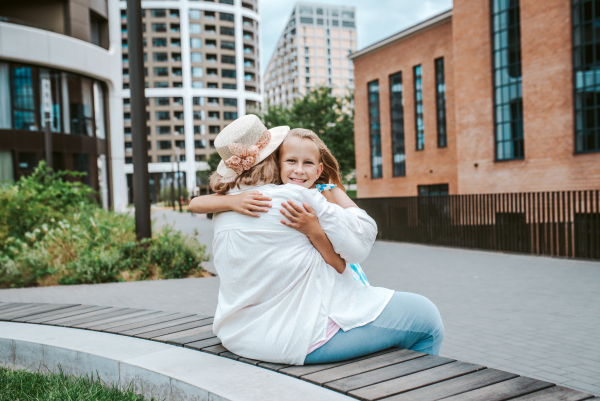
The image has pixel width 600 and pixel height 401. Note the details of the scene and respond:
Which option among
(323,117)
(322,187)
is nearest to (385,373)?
(322,187)

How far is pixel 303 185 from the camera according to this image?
2492mm

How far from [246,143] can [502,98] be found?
69.5 ft

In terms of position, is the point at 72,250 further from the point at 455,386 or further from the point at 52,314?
the point at 455,386

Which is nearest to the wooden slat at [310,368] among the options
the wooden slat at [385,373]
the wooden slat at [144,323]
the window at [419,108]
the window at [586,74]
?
the wooden slat at [385,373]

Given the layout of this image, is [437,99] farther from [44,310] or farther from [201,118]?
[201,118]

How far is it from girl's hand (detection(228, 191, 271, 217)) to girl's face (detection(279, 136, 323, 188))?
193 millimetres

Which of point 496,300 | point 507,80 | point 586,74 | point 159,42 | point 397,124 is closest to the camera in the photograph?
point 496,300

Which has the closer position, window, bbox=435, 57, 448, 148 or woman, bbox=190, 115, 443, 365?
woman, bbox=190, 115, 443, 365

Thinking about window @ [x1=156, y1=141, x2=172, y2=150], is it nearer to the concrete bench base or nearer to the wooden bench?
the concrete bench base

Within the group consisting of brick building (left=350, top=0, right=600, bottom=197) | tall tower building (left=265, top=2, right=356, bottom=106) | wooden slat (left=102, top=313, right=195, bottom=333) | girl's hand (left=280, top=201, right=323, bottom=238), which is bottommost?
wooden slat (left=102, top=313, right=195, bottom=333)

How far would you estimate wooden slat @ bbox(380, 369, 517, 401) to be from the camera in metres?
2.06

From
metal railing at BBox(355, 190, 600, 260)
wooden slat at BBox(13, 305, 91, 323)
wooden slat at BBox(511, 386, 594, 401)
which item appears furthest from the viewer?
metal railing at BBox(355, 190, 600, 260)

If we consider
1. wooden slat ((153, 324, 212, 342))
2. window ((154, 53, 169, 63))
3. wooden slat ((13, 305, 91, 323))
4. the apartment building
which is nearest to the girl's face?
wooden slat ((153, 324, 212, 342))

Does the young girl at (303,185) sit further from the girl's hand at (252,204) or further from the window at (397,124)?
the window at (397,124)
